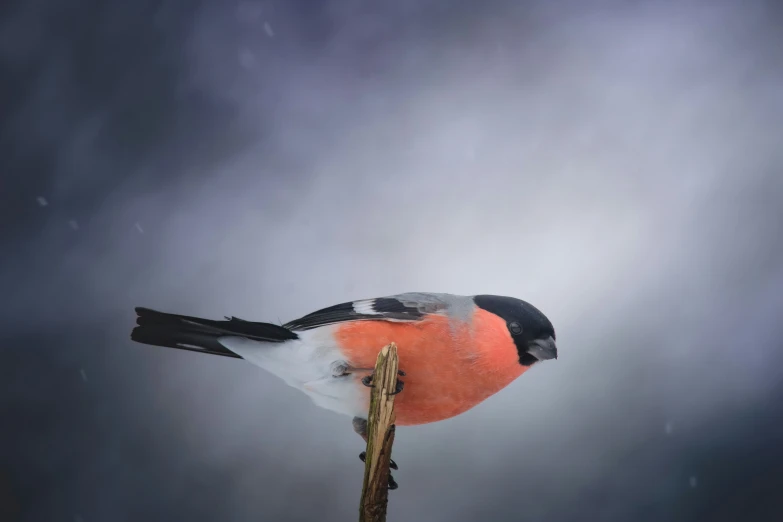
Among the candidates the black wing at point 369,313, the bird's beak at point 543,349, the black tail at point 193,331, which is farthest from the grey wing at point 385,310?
the bird's beak at point 543,349

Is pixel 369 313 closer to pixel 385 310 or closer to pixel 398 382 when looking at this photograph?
pixel 385 310

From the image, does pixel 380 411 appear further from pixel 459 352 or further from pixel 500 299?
pixel 500 299

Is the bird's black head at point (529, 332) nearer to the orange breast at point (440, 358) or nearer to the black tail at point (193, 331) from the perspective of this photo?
the orange breast at point (440, 358)

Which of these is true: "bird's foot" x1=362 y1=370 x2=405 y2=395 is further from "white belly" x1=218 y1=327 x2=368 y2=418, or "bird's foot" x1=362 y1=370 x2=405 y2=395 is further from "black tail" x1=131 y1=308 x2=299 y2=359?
"black tail" x1=131 y1=308 x2=299 y2=359

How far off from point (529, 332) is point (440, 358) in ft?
1.16

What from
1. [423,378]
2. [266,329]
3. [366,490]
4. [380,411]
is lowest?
[366,490]

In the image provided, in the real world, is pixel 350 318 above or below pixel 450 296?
below

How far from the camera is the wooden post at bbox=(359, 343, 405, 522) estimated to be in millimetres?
1948

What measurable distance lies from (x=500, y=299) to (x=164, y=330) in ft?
4.30

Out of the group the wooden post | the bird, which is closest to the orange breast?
the bird

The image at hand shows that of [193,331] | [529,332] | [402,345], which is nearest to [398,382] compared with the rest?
[402,345]

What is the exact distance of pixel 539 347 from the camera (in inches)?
89.3

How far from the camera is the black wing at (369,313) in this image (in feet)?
7.80

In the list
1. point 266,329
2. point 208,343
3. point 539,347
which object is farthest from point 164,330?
point 539,347
